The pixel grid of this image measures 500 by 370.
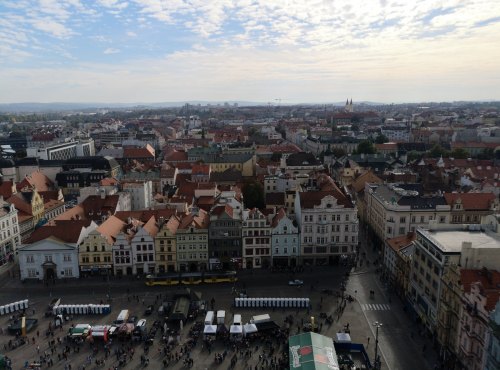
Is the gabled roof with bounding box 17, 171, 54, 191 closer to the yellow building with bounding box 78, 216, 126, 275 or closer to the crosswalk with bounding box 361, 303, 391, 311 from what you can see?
the yellow building with bounding box 78, 216, 126, 275

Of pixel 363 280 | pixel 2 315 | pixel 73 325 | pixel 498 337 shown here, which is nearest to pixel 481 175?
pixel 363 280

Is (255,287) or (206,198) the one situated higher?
(206,198)

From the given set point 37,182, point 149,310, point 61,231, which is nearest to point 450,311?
point 149,310

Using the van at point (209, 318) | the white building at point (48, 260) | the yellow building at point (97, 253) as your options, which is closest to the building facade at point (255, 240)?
the van at point (209, 318)

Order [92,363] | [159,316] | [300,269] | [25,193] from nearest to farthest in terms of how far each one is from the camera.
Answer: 1. [92,363]
2. [159,316]
3. [300,269]
4. [25,193]

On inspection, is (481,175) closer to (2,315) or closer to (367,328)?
(367,328)

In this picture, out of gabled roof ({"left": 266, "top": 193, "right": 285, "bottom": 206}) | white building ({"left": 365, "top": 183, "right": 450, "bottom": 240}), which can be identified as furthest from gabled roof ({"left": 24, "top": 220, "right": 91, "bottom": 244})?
white building ({"left": 365, "top": 183, "right": 450, "bottom": 240})

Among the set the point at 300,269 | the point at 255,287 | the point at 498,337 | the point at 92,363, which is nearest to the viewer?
the point at 498,337

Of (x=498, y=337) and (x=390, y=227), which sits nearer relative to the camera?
(x=498, y=337)
